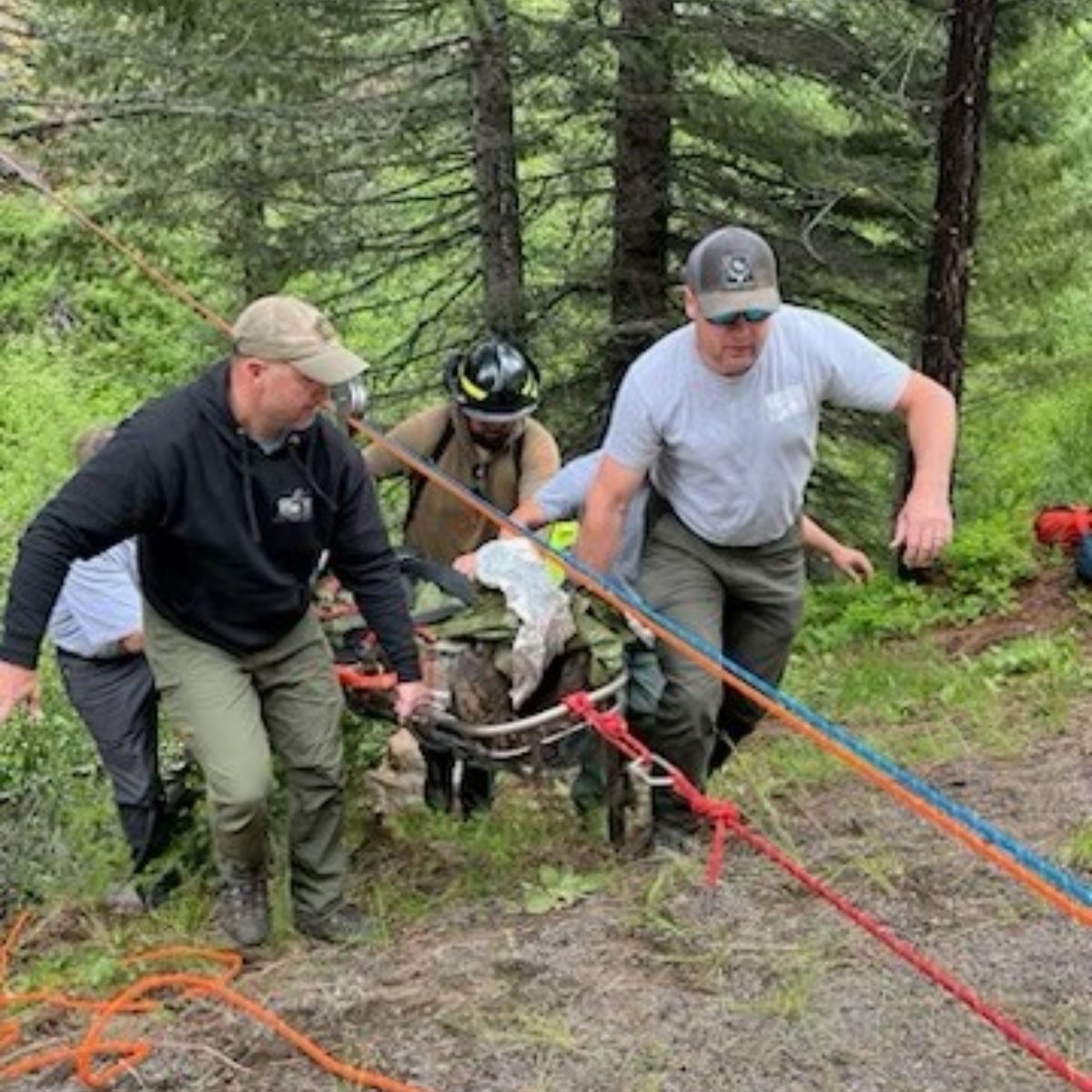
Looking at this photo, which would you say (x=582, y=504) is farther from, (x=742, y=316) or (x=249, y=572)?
(x=249, y=572)

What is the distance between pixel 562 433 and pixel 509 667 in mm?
6597

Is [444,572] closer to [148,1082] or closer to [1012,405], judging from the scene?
[148,1082]

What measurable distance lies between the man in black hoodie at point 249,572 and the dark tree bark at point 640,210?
6.27 m

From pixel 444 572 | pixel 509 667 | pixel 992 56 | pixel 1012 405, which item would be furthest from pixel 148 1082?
pixel 1012 405

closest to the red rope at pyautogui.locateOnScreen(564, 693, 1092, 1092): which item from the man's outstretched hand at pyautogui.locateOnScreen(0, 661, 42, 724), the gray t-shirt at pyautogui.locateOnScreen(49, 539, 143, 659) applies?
the man's outstretched hand at pyautogui.locateOnScreen(0, 661, 42, 724)

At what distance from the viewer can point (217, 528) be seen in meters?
4.62

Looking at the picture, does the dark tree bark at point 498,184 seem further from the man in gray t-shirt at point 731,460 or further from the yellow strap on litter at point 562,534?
the man in gray t-shirt at point 731,460

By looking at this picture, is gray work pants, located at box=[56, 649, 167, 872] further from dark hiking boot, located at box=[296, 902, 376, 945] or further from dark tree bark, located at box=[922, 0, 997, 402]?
dark tree bark, located at box=[922, 0, 997, 402]

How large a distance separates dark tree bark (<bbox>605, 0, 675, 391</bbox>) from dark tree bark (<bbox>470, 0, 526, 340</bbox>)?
691 millimetres

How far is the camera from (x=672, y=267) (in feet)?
38.5

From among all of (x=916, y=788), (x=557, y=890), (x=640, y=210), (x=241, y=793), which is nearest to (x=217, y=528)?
(x=241, y=793)

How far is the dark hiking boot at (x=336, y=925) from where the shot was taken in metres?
5.14

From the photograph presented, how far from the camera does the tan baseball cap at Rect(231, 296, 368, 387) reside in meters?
4.44

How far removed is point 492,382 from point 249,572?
5.43 feet
